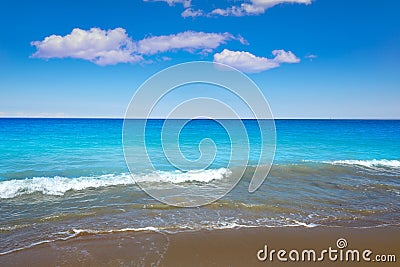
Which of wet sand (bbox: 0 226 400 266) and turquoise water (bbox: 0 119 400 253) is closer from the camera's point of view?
wet sand (bbox: 0 226 400 266)

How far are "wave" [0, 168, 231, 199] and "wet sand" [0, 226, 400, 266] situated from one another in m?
5.13

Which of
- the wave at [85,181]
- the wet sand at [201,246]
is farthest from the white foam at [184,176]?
the wet sand at [201,246]

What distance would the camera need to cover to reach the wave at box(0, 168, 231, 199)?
10984mm

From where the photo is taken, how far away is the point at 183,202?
9.85 meters

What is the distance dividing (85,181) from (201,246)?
841cm

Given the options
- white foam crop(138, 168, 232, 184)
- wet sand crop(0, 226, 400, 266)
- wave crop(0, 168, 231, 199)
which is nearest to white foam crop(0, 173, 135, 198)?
wave crop(0, 168, 231, 199)

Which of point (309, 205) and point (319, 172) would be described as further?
point (319, 172)

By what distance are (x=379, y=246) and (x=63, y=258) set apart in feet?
23.4

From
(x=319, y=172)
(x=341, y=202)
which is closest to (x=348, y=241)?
(x=341, y=202)

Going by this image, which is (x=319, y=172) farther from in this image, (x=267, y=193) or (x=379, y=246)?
(x=379, y=246)

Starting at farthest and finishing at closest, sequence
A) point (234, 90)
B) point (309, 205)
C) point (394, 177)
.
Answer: point (394, 177), point (309, 205), point (234, 90)

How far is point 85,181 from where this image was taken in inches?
505

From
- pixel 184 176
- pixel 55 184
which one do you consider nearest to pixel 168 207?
pixel 184 176

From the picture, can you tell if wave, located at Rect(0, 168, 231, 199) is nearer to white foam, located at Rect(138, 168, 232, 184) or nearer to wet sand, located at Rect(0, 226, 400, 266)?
white foam, located at Rect(138, 168, 232, 184)
